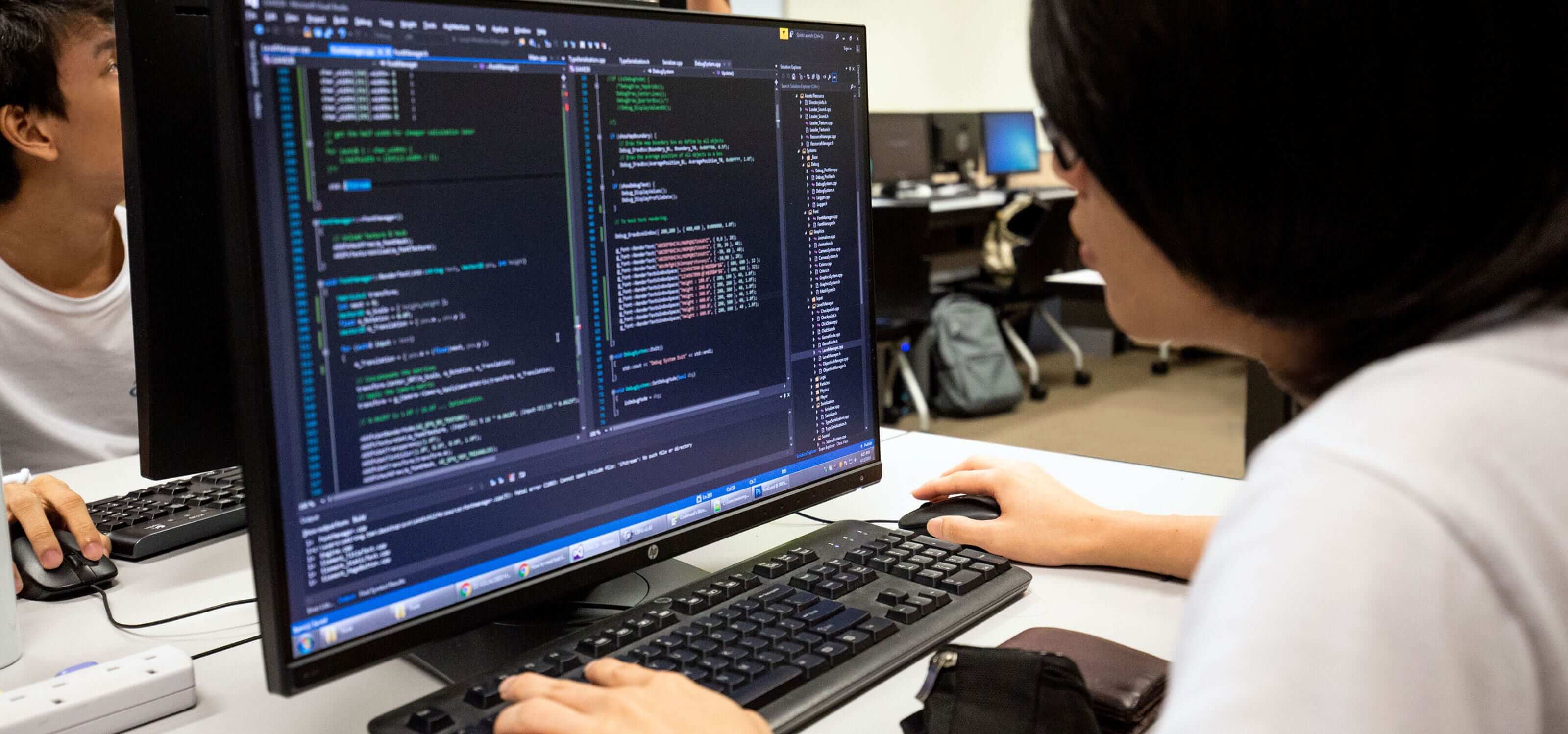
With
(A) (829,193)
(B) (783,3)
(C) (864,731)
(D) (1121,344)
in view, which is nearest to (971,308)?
(D) (1121,344)

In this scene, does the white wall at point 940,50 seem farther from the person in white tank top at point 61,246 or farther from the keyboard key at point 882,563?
the keyboard key at point 882,563

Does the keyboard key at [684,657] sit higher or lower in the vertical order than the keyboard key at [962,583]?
higher

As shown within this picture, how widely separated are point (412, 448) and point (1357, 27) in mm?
563

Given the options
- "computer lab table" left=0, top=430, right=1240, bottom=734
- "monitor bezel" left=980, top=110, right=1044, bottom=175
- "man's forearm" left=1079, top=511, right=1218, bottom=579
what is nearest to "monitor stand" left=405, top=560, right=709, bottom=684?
"computer lab table" left=0, top=430, right=1240, bottom=734

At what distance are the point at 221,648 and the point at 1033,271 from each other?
4128mm

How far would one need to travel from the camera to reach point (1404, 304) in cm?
52

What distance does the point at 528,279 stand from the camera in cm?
75

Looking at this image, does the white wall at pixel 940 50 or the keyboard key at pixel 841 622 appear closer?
the keyboard key at pixel 841 622

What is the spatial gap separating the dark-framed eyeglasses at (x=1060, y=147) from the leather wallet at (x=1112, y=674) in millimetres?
299

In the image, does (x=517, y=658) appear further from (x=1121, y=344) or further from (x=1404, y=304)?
(x=1121, y=344)

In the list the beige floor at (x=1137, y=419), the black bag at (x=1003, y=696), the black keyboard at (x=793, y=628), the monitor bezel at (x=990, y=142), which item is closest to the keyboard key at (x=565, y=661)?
the black keyboard at (x=793, y=628)

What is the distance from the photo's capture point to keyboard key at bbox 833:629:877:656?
762mm

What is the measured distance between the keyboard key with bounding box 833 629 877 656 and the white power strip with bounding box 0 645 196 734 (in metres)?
0.44

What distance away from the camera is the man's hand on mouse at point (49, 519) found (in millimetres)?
985
